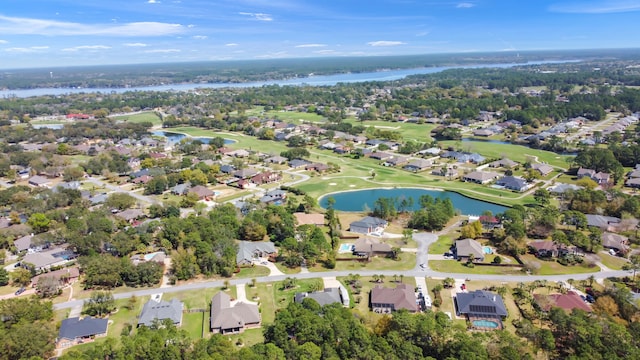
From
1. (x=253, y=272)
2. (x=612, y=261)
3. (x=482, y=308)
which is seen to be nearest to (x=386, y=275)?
(x=482, y=308)

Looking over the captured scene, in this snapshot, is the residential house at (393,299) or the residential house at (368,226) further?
the residential house at (368,226)

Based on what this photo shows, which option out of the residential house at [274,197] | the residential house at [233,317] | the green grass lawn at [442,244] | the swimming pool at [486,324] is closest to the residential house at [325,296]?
the residential house at [233,317]

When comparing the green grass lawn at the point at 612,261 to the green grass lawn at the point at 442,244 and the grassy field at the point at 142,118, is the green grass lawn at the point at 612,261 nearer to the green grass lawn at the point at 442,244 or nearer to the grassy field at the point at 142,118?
the green grass lawn at the point at 442,244

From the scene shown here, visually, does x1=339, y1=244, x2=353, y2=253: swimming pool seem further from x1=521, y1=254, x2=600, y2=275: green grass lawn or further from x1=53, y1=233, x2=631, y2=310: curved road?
x1=521, y1=254, x2=600, y2=275: green grass lawn

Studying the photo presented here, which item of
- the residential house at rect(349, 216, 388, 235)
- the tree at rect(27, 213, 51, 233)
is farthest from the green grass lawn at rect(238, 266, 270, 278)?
the tree at rect(27, 213, 51, 233)

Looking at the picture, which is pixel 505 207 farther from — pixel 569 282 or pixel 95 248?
pixel 95 248

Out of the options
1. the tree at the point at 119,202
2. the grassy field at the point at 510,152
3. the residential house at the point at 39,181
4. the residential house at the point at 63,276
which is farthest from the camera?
the grassy field at the point at 510,152

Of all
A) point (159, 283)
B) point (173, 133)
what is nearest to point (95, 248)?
point (159, 283)
